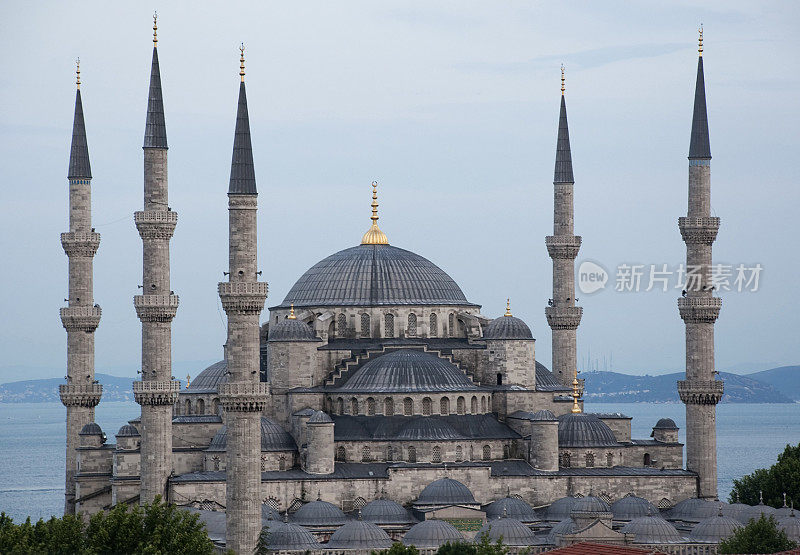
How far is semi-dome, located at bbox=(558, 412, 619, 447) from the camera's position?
4803 centimetres

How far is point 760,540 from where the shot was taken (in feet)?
125

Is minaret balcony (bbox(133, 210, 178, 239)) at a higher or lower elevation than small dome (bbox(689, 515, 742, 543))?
higher

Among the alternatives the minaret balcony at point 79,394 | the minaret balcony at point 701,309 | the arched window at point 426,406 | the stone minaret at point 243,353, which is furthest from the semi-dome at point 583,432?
the minaret balcony at point 79,394

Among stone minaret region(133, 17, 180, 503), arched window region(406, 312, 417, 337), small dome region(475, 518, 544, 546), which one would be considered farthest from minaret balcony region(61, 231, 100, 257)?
small dome region(475, 518, 544, 546)

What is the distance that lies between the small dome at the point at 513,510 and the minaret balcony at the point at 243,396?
817 centimetres

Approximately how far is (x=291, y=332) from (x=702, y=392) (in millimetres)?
12767

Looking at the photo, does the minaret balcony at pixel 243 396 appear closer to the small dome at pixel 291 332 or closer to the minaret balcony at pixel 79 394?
the small dome at pixel 291 332

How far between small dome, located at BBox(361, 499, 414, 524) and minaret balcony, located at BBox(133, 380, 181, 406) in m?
6.24

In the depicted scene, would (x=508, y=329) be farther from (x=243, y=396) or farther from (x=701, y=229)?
(x=243, y=396)

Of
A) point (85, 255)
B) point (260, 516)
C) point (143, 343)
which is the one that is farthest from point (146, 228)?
point (260, 516)

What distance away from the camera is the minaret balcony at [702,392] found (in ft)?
159

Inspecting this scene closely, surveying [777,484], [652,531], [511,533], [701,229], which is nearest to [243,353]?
[511,533]

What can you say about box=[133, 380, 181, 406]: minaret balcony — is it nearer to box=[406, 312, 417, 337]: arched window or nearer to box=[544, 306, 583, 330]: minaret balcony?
box=[406, 312, 417, 337]: arched window

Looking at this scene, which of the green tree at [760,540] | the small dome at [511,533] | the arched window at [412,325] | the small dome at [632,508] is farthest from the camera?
the arched window at [412,325]
